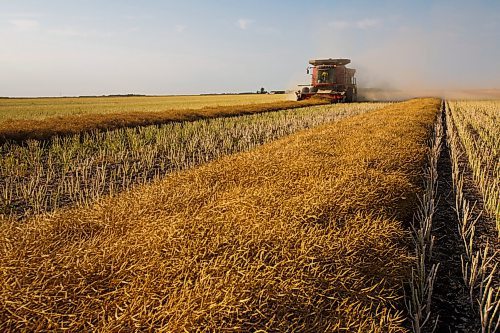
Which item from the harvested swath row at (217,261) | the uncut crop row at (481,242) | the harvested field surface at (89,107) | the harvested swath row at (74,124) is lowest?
the uncut crop row at (481,242)

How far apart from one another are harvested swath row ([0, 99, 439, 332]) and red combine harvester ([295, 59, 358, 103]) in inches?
1000

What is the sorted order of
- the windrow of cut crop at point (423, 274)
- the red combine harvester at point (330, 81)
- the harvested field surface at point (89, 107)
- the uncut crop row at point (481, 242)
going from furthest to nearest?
the red combine harvester at point (330, 81)
the harvested field surface at point (89, 107)
the uncut crop row at point (481, 242)
the windrow of cut crop at point (423, 274)

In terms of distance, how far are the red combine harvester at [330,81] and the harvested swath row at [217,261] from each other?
25.4 m

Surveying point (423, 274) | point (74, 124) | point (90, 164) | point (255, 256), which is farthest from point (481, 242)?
point (74, 124)

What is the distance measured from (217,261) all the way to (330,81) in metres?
28.0

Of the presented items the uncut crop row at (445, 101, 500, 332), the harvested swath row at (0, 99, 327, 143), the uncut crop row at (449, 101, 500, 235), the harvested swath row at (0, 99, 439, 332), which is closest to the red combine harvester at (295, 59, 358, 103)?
the harvested swath row at (0, 99, 327, 143)

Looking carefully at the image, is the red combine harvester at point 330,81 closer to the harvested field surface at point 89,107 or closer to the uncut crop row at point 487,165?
the harvested field surface at point 89,107

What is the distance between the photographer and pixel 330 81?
Answer: 2859 cm

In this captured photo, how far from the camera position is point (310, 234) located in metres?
2.64

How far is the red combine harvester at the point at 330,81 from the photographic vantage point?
92.6 ft

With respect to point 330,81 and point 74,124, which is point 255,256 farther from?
point 330,81

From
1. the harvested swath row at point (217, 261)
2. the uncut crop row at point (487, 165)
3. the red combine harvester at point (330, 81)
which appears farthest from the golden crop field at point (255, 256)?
the red combine harvester at point (330, 81)

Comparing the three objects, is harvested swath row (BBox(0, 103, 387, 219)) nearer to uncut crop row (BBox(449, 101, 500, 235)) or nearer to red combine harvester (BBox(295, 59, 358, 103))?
uncut crop row (BBox(449, 101, 500, 235))

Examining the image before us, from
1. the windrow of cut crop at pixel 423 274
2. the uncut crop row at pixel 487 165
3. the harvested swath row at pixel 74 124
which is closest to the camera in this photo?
the windrow of cut crop at pixel 423 274
